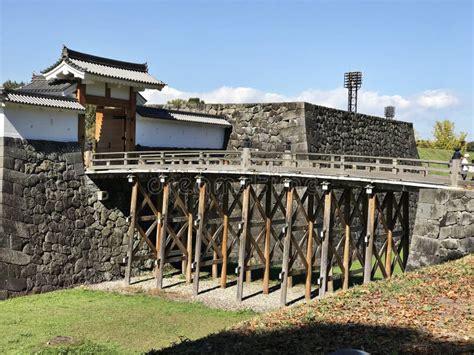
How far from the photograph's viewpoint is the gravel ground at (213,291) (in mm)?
16766

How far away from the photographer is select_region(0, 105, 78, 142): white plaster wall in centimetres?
1741

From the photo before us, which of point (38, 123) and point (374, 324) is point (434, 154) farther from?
point (374, 324)

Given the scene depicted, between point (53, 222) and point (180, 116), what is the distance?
7568mm

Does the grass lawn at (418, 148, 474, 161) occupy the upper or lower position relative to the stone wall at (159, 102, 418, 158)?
lower

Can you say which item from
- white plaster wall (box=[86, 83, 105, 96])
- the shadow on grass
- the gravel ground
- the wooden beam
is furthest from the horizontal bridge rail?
the shadow on grass

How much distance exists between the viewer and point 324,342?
7.41 meters

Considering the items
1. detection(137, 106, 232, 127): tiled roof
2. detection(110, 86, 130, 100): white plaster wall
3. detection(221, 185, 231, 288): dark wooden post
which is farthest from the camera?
detection(137, 106, 232, 127): tiled roof

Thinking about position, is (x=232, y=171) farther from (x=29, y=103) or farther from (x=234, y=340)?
(x=234, y=340)

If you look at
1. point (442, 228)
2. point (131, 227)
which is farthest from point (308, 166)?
point (131, 227)

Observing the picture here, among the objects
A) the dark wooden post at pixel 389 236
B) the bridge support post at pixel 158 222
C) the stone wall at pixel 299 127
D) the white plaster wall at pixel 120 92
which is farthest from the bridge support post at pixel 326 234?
the white plaster wall at pixel 120 92

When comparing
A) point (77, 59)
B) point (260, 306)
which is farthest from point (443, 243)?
point (77, 59)

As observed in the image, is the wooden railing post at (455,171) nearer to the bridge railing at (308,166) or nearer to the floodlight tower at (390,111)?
the bridge railing at (308,166)

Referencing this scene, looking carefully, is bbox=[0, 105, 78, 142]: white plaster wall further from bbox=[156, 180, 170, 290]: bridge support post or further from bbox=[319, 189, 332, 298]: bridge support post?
bbox=[319, 189, 332, 298]: bridge support post

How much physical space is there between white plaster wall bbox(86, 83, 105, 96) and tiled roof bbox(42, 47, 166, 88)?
1.95ft
